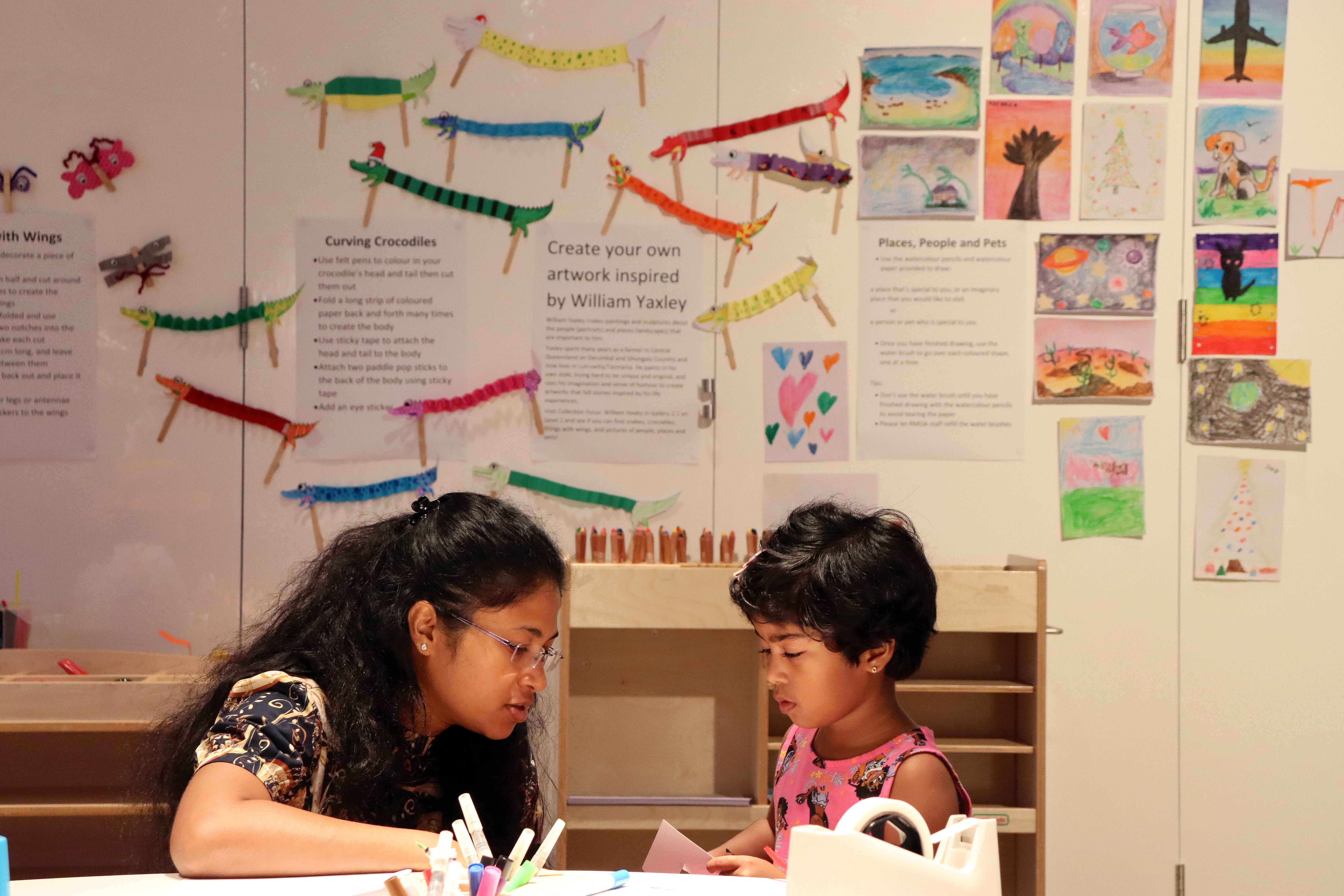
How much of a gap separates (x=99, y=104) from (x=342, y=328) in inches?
36.3

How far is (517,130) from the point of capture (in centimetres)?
308

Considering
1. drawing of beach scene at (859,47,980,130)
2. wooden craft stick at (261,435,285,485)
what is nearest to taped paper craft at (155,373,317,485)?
wooden craft stick at (261,435,285,485)

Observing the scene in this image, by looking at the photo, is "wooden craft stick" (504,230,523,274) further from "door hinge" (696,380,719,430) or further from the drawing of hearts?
the drawing of hearts

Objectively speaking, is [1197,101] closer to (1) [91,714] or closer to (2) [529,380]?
(2) [529,380]

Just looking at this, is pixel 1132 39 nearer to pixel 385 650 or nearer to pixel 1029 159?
pixel 1029 159

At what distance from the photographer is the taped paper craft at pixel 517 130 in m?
3.07

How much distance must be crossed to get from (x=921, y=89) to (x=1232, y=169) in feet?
3.05

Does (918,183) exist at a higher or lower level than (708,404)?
higher

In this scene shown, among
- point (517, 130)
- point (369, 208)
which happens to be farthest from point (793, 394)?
point (369, 208)

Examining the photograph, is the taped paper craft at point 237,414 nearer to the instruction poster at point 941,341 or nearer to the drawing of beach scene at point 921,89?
the instruction poster at point 941,341

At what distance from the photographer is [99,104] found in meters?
3.03

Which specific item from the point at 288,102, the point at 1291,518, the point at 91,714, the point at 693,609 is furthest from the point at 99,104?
the point at 1291,518

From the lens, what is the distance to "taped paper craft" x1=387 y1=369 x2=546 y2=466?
307 cm

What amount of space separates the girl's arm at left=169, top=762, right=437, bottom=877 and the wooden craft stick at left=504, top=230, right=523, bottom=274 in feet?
6.56
